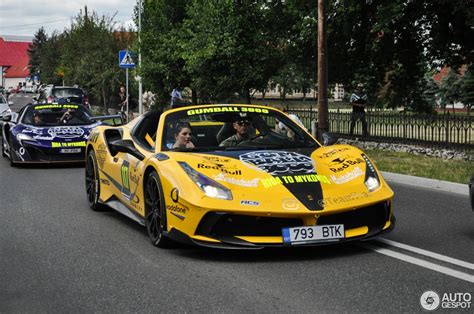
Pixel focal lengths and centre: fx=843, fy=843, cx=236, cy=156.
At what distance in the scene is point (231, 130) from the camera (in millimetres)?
8688

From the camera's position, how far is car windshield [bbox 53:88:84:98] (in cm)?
4191

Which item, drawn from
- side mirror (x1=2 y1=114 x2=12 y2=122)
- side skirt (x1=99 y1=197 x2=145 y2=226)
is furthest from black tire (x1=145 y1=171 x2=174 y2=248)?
side mirror (x1=2 y1=114 x2=12 y2=122)

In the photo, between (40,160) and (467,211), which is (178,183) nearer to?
(467,211)

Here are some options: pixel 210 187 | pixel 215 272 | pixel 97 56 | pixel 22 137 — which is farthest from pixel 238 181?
pixel 97 56

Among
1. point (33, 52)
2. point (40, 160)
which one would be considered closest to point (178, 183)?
point (40, 160)

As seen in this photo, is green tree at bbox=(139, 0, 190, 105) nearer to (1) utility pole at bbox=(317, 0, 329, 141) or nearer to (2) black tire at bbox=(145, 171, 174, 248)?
(1) utility pole at bbox=(317, 0, 329, 141)

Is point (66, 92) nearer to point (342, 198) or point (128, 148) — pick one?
point (128, 148)

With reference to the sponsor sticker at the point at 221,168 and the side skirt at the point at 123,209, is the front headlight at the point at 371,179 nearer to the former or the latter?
the sponsor sticker at the point at 221,168

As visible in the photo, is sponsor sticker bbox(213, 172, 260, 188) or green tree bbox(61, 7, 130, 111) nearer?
sponsor sticker bbox(213, 172, 260, 188)

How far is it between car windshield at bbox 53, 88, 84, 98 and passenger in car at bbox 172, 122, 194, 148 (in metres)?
34.1

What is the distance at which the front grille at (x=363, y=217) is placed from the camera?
6.93 metres

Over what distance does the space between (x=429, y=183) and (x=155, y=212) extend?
6.90 metres

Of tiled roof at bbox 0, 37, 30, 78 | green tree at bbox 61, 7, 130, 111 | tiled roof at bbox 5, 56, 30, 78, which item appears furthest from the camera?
tiled roof at bbox 0, 37, 30, 78

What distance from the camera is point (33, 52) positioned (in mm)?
167500
